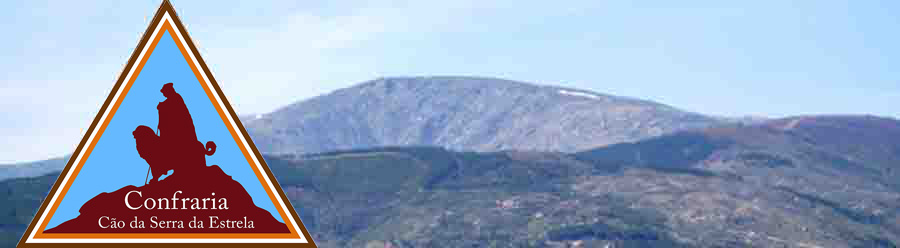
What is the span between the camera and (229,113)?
2052 cm

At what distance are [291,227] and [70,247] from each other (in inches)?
140

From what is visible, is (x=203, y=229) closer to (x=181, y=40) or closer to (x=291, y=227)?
(x=291, y=227)

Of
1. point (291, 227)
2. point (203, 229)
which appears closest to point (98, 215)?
point (203, 229)

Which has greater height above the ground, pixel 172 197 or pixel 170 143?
pixel 170 143

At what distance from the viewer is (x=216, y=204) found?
1992 centimetres

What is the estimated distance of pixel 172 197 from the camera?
19.9 meters

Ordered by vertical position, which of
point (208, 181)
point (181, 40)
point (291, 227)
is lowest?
point (291, 227)

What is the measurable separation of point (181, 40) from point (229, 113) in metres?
1.49

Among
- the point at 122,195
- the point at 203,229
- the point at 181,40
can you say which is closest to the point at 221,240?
the point at 203,229

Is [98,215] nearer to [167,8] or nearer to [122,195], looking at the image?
[122,195]

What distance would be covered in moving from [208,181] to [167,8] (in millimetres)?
2901

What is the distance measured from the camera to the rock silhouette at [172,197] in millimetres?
19828

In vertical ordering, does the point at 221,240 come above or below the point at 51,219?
below

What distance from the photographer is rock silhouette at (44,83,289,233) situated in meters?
19.8
